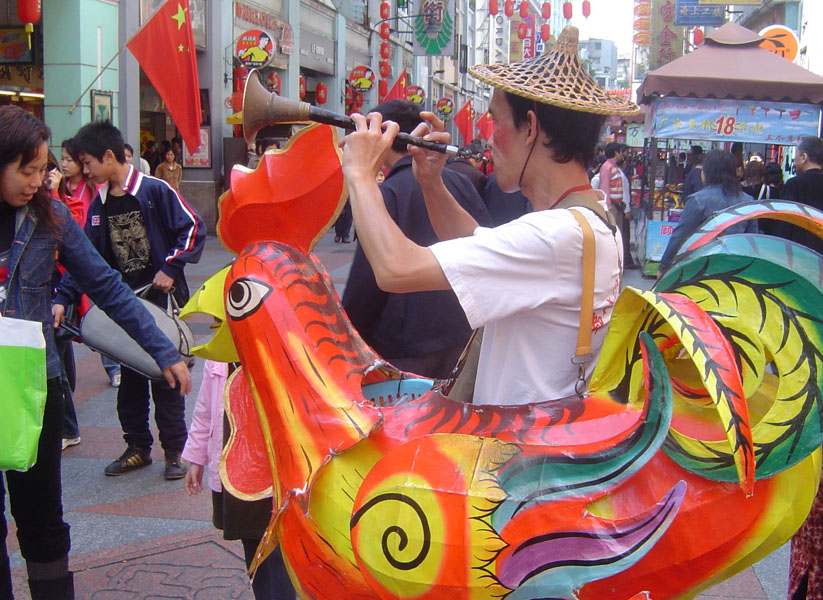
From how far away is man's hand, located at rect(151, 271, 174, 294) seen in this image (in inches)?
174

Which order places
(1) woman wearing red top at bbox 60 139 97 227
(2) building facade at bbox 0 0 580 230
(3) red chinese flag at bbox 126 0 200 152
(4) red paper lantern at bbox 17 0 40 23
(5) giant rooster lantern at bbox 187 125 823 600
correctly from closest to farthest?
(5) giant rooster lantern at bbox 187 125 823 600
(1) woman wearing red top at bbox 60 139 97 227
(3) red chinese flag at bbox 126 0 200 152
(4) red paper lantern at bbox 17 0 40 23
(2) building facade at bbox 0 0 580 230

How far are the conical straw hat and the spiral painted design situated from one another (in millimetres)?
879

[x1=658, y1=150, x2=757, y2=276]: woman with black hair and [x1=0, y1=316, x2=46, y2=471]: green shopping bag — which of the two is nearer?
[x1=0, y1=316, x2=46, y2=471]: green shopping bag

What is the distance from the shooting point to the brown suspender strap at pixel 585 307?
166 centimetres

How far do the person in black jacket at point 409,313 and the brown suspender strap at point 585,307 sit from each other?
1378 millimetres

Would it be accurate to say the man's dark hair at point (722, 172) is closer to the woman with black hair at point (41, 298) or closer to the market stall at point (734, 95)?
the market stall at point (734, 95)

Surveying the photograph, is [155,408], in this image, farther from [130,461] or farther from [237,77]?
[237,77]

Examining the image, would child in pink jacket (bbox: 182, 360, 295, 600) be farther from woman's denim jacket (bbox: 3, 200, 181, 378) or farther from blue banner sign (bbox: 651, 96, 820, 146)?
blue banner sign (bbox: 651, 96, 820, 146)

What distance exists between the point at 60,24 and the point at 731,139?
8.93m

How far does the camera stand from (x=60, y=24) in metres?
10.9

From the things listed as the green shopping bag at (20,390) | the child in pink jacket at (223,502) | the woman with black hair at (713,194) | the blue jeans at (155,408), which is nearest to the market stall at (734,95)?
the woman with black hair at (713,194)

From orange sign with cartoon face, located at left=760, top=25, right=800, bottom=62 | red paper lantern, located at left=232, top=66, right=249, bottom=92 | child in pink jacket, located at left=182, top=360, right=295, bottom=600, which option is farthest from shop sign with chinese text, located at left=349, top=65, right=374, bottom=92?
child in pink jacket, located at left=182, top=360, right=295, bottom=600

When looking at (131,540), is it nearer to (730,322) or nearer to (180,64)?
(730,322)

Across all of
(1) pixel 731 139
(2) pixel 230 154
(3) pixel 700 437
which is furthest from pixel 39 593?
(2) pixel 230 154
